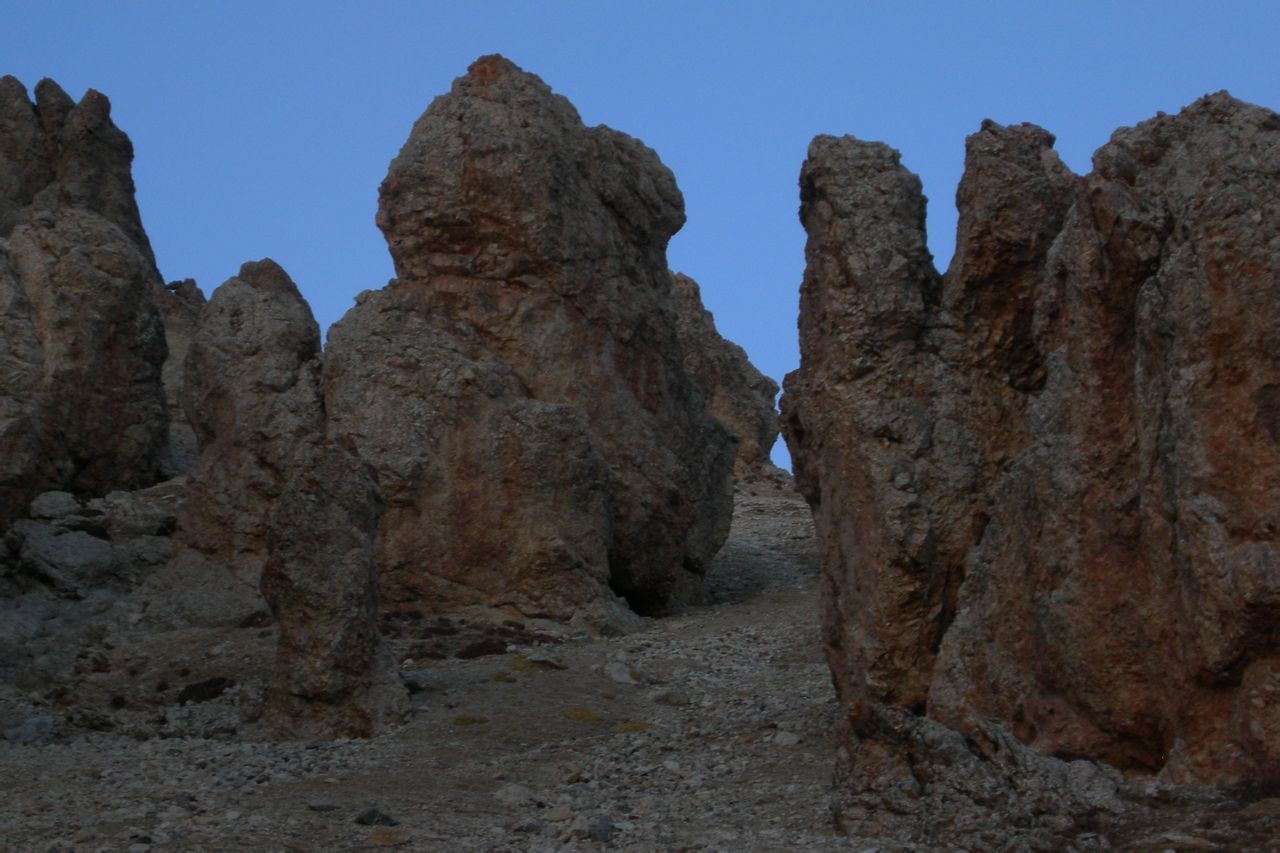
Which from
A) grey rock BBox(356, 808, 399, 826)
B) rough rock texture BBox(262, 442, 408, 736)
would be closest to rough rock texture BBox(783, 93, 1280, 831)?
grey rock BBox(356, 808, 399, 826)

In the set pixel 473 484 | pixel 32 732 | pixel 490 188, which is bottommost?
pixel 32 732

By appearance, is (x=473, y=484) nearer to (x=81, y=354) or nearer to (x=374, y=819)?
(x=81, y=354)

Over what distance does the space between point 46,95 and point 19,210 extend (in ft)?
18.6

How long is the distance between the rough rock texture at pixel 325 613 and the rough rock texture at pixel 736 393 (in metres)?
38.8

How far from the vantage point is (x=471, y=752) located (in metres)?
26.1

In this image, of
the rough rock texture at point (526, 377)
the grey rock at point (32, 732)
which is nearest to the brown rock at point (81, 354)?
the rough rock texture at point (526, 377)

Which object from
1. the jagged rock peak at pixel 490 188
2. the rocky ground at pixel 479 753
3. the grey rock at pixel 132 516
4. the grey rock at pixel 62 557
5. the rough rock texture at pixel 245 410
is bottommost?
the rocky ground at pixel 479 753

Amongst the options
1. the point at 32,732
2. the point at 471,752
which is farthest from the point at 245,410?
the point at 471,752

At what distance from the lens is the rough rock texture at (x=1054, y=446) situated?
17.9 m

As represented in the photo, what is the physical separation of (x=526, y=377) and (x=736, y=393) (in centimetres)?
2655

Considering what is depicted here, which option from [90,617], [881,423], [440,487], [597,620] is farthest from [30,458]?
[881,423]

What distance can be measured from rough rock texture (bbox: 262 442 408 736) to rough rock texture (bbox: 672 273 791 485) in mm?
38831

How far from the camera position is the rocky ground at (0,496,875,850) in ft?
68.7

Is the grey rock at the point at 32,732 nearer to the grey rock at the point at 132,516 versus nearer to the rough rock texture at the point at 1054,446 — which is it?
the rough rock texture at the point at 1054,446
